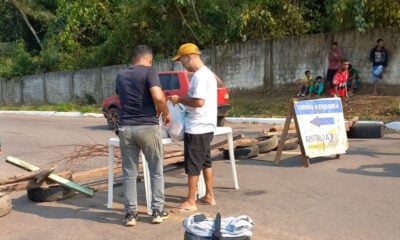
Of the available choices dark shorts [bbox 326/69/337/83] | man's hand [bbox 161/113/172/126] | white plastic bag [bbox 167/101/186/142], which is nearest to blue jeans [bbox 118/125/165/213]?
man's hand [bbox 161/113/172/126]

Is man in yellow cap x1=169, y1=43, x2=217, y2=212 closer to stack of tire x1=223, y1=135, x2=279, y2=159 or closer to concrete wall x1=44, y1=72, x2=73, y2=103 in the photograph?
stack of tire x1=223, y1=135, x2=279, y2=159

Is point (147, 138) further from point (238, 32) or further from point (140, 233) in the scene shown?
point (238, 32)

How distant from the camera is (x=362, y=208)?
6.29 meters


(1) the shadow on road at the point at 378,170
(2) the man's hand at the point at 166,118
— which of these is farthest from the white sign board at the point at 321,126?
(2) the man's hand at the point at 166,118

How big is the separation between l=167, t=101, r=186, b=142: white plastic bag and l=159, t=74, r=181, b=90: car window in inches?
325

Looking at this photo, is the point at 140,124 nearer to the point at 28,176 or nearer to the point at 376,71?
the point at 28,176

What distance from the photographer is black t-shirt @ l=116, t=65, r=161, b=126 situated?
576 centimetres

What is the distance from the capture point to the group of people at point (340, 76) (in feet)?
57.2

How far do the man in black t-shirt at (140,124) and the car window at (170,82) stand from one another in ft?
29.0

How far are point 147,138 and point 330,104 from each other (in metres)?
4.48

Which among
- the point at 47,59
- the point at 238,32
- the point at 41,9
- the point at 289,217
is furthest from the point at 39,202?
the point at 41,9

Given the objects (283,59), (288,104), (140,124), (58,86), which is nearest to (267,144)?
(140,124)

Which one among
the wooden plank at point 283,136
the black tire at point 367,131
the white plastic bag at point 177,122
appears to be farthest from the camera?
the black tire at point 367,131

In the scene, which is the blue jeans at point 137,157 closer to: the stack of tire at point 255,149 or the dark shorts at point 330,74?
the stack of tire at point 255,149
